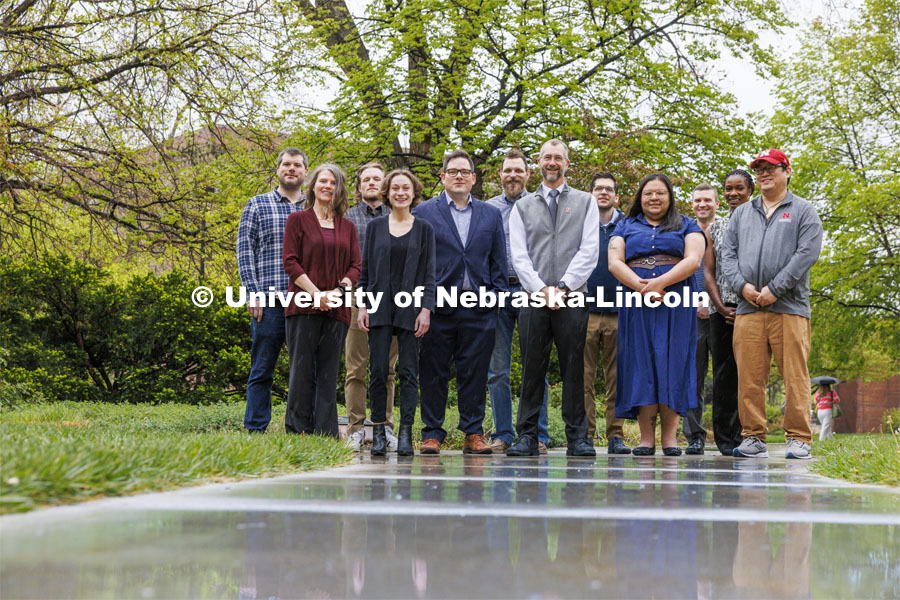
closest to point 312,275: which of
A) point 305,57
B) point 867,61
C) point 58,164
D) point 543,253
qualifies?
point 543,253

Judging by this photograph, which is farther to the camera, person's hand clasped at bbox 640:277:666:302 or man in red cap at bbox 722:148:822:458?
person's hand clasped at bbox 640:277:666:302

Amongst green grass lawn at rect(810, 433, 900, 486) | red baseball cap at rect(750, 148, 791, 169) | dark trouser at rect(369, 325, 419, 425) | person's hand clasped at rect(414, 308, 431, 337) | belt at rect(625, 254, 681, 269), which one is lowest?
green grass lawn at rect(810, 433, 900, 486)

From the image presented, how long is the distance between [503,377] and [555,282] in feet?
3.74

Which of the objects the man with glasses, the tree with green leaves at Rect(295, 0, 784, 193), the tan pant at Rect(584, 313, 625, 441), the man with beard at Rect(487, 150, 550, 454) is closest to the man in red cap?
the man with glasses

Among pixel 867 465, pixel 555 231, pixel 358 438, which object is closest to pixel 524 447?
pixel 358 438

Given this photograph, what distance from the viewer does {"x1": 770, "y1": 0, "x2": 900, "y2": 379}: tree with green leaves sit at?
22609mm

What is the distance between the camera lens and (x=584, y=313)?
6.88 m

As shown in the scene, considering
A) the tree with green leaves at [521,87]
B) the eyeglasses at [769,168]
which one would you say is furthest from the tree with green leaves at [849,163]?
the eyeglasses at [769,168]

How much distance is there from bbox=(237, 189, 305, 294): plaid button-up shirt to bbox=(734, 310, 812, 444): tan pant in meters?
3.69

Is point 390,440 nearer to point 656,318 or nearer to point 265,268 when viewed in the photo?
point 265,268

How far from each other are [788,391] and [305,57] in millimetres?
12046

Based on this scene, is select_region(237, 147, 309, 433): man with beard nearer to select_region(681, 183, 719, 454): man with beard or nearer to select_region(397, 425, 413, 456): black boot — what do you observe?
select_region(397, 425, 413, 456): black boot

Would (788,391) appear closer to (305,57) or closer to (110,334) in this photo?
(110,334)

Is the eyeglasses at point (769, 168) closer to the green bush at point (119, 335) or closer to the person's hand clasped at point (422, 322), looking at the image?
the person's hand clasped at point (422, 322)
